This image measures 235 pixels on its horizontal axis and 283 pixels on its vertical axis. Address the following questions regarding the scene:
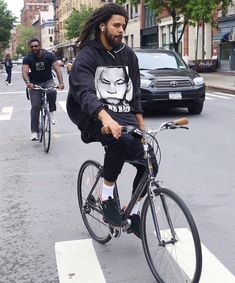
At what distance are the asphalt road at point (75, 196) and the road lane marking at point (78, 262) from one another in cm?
3

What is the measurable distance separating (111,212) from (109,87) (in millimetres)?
969

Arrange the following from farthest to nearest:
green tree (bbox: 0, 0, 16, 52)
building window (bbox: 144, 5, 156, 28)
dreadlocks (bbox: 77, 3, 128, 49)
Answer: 1. green tree (bbox: 0, 0, 16, 52)
2. building window (bbox: 144, 5, 156, 28)
3. dreadlocks (bbox: 77, 3, 128, 49)

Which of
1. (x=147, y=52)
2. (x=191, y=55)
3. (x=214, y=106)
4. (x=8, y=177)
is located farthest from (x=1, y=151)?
(x=191, y=55)

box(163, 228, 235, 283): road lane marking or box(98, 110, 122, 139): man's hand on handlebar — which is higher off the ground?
box(98, 110, 122, 139): man's hand on handlebar

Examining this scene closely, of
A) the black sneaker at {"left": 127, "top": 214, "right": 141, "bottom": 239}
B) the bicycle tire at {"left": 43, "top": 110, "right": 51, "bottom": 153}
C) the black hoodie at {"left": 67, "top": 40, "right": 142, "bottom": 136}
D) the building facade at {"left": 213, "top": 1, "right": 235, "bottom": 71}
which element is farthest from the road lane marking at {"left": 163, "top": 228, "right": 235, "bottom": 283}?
the building facade at {"left": 213, "top": 1, "right": 235, "bottom": 71}

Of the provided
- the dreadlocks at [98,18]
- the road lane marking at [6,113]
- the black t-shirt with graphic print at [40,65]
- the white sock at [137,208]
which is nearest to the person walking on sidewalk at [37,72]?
the black t-shirt with graphic print at [40,65]

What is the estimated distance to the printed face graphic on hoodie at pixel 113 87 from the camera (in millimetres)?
3770

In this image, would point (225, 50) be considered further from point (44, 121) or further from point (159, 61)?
point (44, 121)

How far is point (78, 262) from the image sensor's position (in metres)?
4.04

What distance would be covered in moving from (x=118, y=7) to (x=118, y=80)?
533 mm

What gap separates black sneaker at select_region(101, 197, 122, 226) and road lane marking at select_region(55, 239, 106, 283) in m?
0.37

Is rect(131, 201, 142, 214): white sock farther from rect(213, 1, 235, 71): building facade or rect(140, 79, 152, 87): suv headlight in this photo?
rect(213, 1, 235, 71): building facade

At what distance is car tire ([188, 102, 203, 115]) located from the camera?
Answer: 1272 cm

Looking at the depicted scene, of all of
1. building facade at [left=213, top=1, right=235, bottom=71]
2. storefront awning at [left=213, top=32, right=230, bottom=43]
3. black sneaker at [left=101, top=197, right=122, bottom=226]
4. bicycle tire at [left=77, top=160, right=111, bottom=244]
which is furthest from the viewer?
storefront awning at [left=213, top=32, right=230, bottom=43]
